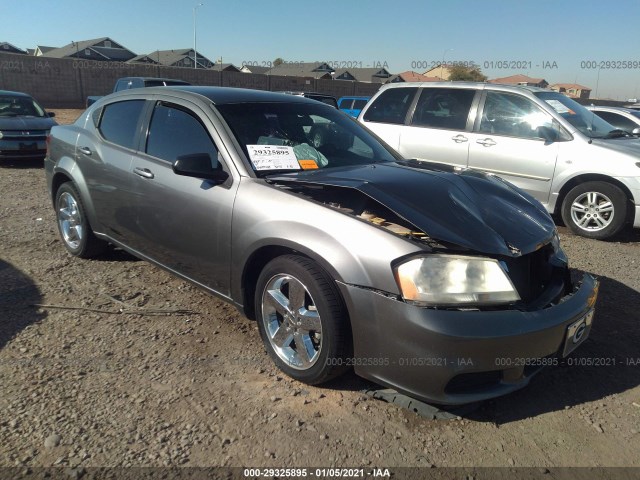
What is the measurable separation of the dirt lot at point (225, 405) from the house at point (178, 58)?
5832 cm

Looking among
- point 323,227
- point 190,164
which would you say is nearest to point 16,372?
point 190,164

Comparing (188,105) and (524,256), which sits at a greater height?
(188,105)

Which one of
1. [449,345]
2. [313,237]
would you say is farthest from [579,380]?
[313,237]

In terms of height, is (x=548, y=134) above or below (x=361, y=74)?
below

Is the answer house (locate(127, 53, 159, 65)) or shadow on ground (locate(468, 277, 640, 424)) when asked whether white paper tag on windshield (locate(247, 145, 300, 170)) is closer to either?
shadow on ground (locate(468, 277, 640, 424))

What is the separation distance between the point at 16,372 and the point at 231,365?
124 cm

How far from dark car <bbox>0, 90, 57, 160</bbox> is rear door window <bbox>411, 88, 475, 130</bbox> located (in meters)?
7.62

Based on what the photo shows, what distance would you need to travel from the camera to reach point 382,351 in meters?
2.41

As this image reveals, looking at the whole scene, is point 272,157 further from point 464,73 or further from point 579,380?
point 464,73

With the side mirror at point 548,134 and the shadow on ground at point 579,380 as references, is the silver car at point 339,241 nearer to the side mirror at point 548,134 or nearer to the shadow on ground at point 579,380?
the shadow on ground at point 579,380

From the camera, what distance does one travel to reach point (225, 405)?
2.65 m

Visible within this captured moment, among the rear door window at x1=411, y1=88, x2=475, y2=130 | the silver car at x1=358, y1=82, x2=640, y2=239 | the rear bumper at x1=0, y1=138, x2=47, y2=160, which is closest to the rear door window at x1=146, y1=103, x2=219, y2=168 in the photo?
the silver car at x1=358, y1=82, x2=640, y2=239

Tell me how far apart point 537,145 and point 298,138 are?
13.1 ft

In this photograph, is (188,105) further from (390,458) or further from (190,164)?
(390,458)
